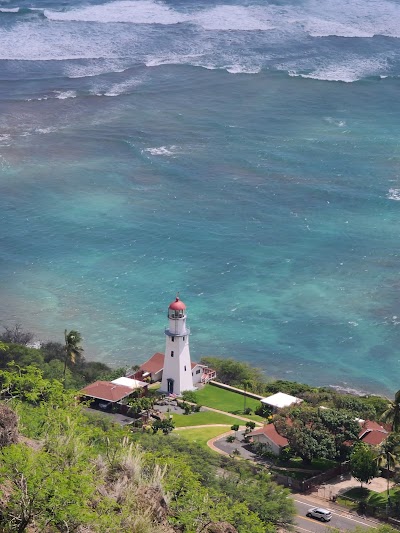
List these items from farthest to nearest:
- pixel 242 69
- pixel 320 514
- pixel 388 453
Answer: pixel 242 69
pixel 388 453
pixel 320 514

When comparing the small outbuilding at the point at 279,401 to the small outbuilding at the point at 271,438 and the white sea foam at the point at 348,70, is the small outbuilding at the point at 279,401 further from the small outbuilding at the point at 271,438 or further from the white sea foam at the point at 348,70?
the white sea foam at the point at 348,70

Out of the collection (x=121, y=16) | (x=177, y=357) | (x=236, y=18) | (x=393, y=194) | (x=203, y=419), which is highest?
(x=236, y=18)

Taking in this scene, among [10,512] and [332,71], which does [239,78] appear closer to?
[332,71]

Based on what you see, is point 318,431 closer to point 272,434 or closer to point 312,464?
point 312,464

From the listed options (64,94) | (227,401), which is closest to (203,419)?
(227,401)

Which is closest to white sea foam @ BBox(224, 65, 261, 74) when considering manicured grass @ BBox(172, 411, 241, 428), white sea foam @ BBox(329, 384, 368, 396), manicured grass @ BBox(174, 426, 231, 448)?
white sea foam @ BBox(329, 384, 368, 396)

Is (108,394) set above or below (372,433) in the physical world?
below

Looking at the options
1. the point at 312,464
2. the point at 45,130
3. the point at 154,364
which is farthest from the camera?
the point at 45,130
